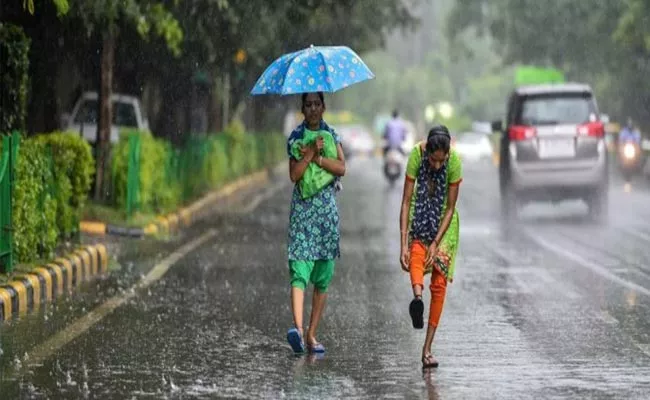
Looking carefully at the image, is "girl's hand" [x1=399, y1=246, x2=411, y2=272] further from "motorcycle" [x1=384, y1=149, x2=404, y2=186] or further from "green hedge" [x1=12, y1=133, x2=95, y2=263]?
"motorcycle" [x1=384, y1=149, x2=404, y2=186]

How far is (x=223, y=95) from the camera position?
4103cm

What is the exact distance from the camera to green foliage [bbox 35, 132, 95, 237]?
57.0ft

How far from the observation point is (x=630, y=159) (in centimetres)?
4259

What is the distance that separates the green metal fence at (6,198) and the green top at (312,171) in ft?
13.7

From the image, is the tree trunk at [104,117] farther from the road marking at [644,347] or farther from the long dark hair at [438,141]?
the long dark hair at [438,141]

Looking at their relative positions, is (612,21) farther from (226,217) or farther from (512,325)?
(512,325)

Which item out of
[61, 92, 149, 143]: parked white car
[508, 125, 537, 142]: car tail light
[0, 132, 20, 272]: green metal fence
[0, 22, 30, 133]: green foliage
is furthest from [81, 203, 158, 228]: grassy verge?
[61, 92, 149, 143]: parked white car

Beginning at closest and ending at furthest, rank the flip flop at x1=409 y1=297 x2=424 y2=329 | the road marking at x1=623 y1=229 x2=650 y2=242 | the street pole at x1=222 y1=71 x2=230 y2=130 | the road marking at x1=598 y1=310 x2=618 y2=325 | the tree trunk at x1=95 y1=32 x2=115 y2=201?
the flip flop at x1=409 y1=297 x2=424 y2=329
the road marking at x1=598 y1=310 x2=618 y2=325
the road marking at x1=623 y1=229 x2=650 y2=242
the tree trunk at x1=95 y1=32 x2=115 y2=201
the street pole at x1=222 y1=71 x2=230 y2=130

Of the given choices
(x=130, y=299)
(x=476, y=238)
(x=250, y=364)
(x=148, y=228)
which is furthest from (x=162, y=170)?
(x=250, y=364)

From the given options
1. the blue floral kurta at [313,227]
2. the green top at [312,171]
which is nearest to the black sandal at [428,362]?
the blue floral kurta at [313,227]

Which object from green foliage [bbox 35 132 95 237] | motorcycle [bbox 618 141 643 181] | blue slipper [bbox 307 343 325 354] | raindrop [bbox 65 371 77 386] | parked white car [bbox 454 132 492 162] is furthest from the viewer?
parked white car [bbox 454 132 492 162]

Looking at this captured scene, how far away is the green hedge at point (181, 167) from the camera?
74.4 ft

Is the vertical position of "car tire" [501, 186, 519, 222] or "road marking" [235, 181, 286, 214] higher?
"car tire" [501, 186, 519, 222]

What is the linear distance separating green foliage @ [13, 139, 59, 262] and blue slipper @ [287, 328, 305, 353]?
4708mm
